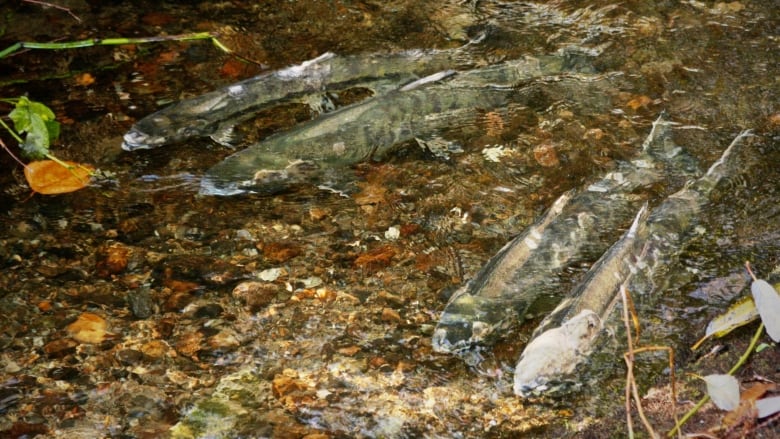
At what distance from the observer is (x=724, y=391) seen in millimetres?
2686

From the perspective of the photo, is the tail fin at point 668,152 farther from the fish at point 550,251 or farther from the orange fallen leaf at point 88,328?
the orange fallen leaf at point 88,328

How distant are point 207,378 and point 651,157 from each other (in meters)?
2.95

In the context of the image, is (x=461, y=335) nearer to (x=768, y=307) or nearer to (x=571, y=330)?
(x=571, y=330)

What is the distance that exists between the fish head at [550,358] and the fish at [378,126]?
1.87 metres

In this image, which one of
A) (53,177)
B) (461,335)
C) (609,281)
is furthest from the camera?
(53,177)

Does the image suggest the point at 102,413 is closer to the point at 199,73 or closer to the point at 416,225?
the point at 416,225

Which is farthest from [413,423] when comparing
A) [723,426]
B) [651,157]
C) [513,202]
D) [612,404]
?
[651,157]

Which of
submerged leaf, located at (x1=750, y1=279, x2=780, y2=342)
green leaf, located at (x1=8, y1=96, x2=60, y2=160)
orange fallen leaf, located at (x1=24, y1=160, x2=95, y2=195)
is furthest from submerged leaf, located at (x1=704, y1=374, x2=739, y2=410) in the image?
orange fallen leaf, located at (x1=24, y1=160, x2=95, y2=195)

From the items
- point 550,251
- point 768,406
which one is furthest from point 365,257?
point 768,406

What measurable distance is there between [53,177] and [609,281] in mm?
3236

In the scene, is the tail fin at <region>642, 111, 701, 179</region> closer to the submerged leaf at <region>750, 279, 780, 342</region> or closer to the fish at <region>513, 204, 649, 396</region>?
the fish at <region>513, 204, 649, 396</region>

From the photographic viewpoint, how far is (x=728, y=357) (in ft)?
11.5

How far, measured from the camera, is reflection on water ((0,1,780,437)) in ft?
11.6

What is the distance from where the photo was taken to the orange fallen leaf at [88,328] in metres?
3.85
